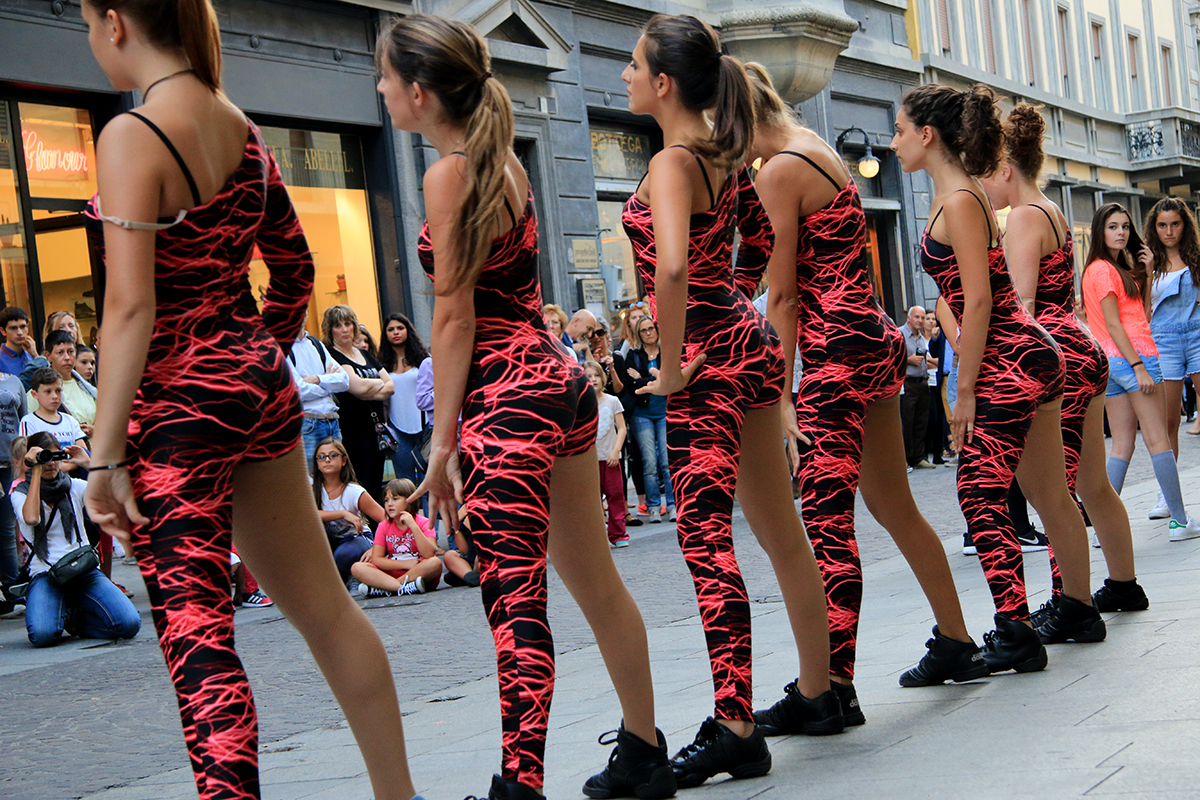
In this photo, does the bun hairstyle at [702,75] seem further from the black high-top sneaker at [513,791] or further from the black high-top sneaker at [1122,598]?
the black high-top sneaker at [1122,598]

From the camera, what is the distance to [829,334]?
14.2 feet

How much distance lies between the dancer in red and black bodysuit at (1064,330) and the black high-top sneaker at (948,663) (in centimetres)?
73

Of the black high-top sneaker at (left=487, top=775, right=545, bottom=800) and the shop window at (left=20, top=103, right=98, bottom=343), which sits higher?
the shop window at (left=20, top=103, right=98, bottom=343)

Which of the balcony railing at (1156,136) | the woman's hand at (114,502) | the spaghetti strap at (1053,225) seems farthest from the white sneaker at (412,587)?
the balcony railing at (1156,136)

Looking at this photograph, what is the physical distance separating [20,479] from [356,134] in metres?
7.38

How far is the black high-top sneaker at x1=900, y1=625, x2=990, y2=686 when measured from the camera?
4.66 meters

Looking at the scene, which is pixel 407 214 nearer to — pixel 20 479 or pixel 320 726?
pixel 20 479

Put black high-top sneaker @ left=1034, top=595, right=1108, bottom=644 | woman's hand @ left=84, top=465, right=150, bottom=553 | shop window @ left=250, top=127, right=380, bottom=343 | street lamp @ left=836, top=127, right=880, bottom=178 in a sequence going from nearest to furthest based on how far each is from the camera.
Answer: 1. woman's hand @ left=84, top=465, right=150, bottom=553
2. black high-top sneaker @ left=1034, top=595, right=1108, bottom=644
3. shop window @ left=250, top=127, right=380, bottom=343
4. street lamp @ left=836, top=127, right=880, bottom=178

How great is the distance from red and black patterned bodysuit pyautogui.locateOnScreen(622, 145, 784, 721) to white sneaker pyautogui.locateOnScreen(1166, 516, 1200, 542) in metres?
5.11

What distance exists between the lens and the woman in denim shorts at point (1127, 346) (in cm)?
817

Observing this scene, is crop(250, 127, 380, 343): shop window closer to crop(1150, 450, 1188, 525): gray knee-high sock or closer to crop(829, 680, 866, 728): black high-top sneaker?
crop(1150, 450, 1188, 525): gray knee-high sock

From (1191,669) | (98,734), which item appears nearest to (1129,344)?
(1191,669)

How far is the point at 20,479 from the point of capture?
29.6 ft

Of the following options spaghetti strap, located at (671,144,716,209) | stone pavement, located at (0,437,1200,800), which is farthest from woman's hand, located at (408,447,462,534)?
spaghetti strap, located at (671,144,716,209)
